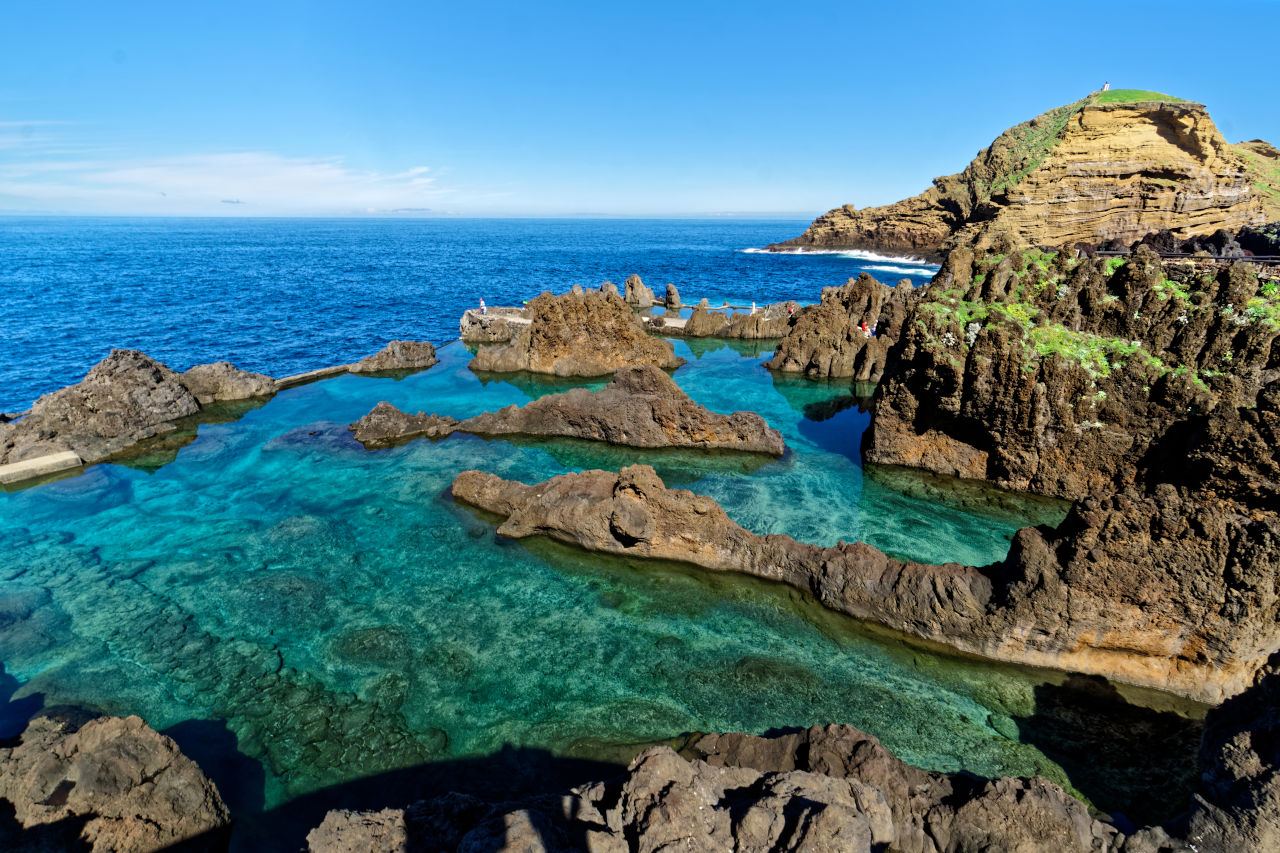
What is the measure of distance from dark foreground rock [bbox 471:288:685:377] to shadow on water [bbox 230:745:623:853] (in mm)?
23695

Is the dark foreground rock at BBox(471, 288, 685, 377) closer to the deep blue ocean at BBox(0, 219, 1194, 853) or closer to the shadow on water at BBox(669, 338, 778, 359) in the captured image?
the shadow on water at BBox(669, 338, 778, 359)

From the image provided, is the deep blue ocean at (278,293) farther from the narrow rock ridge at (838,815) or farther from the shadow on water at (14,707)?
the narrow rock ridge at (838,815)

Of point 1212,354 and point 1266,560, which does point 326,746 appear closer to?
point 1266,560

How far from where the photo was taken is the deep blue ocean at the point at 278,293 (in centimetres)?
3969

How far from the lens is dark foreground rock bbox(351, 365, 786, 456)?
21328 mm

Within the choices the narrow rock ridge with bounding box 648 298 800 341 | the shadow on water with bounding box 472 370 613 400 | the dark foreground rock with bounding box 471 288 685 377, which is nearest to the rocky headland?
the narrow rock ridge with bounding box 648 298 800 341

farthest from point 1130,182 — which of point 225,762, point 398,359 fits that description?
point 225,762

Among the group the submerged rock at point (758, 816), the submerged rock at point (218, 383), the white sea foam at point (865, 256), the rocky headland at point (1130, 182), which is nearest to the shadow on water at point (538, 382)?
Result: the submerged rock at point (218, 383)

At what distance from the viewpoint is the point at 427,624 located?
12477 millimetres

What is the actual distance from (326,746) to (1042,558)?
40.9 ft

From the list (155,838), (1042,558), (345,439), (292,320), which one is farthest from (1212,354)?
(292,320)

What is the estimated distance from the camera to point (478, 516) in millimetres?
16922

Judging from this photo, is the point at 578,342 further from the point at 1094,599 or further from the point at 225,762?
the point at 1094,599

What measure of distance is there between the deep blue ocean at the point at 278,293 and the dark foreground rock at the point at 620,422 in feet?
54.6
